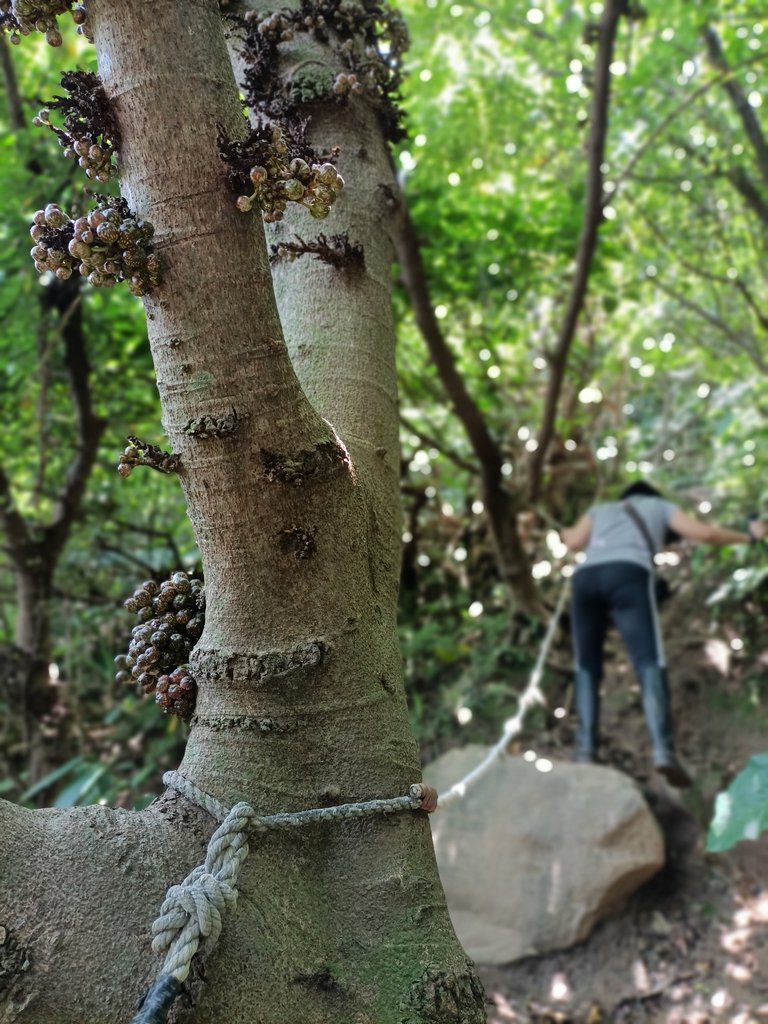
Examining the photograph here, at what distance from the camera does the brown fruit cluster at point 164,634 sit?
3.56ft

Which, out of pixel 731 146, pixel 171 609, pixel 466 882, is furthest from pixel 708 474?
pixel 171 609

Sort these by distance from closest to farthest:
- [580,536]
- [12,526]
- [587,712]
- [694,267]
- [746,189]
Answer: [12,526] < [587,712] < [580,536] < [746,189] < [694,267]

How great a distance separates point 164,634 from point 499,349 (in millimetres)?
5418

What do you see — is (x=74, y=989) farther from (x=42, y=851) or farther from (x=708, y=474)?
(x=708, y=474)

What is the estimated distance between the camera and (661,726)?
399 cm

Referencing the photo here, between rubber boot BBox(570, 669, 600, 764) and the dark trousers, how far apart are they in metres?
0.05

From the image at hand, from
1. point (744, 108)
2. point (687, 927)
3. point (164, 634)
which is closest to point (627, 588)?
point (687, 927)

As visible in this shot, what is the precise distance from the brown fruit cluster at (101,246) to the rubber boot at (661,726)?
376cm

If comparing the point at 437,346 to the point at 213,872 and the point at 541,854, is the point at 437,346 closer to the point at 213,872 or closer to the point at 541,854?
the point at 541,854

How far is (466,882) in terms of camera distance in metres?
3.92

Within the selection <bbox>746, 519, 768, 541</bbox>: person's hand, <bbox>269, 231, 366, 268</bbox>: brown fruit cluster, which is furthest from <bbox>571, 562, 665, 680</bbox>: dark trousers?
<bbox>269, 231, 366, 268</bbox>: brown fruit cluster

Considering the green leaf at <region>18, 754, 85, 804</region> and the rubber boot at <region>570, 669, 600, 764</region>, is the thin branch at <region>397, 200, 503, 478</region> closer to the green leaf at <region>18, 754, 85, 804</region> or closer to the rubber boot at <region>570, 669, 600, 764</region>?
the rubber boot at <region>570, 669, 600, 764</region>

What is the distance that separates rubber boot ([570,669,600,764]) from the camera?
437 centimetres

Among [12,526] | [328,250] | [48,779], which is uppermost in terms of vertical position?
[12,526]
